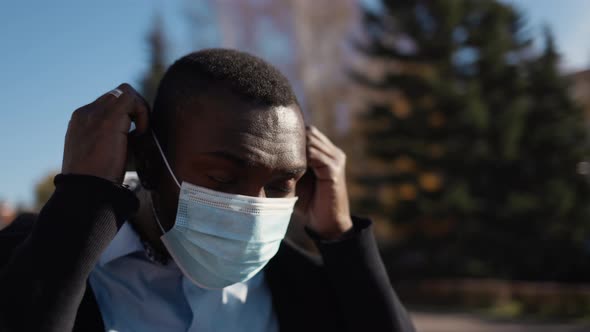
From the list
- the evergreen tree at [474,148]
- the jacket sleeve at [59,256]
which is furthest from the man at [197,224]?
the evergreen tree at [474,148]

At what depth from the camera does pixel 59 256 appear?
1.43 m

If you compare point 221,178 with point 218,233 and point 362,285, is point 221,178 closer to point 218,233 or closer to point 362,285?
point 218,233

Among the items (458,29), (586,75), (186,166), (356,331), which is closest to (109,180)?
(186,166)

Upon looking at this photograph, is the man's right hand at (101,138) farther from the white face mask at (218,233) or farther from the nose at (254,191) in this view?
the nose at (254,191)

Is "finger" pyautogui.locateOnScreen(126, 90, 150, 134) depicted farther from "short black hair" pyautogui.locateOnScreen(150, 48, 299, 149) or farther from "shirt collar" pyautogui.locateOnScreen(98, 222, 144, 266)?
"shirt collar" pyautogui.locateOnScreen(98, 222, 144, 266)

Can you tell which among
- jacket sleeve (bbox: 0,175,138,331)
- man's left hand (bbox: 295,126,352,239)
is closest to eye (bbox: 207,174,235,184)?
jacket sleeve (bbox: 0,175,138,331)

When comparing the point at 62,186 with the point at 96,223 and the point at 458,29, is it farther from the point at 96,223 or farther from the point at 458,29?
the point at 458,29

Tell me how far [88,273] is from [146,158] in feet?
1.50

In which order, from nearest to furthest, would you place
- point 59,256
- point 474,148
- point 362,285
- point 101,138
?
point 59,256, point 101,138, point 362,285, point 474,148

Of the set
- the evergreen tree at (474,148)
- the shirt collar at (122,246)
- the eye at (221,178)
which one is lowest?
the shirt collar at (122,246)

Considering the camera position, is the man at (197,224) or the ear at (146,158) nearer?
the man at (197,224)

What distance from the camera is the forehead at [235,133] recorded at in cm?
168

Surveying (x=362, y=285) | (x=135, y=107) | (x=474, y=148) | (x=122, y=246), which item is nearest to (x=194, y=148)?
(x=135, y=107)

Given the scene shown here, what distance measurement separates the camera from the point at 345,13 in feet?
77.7
